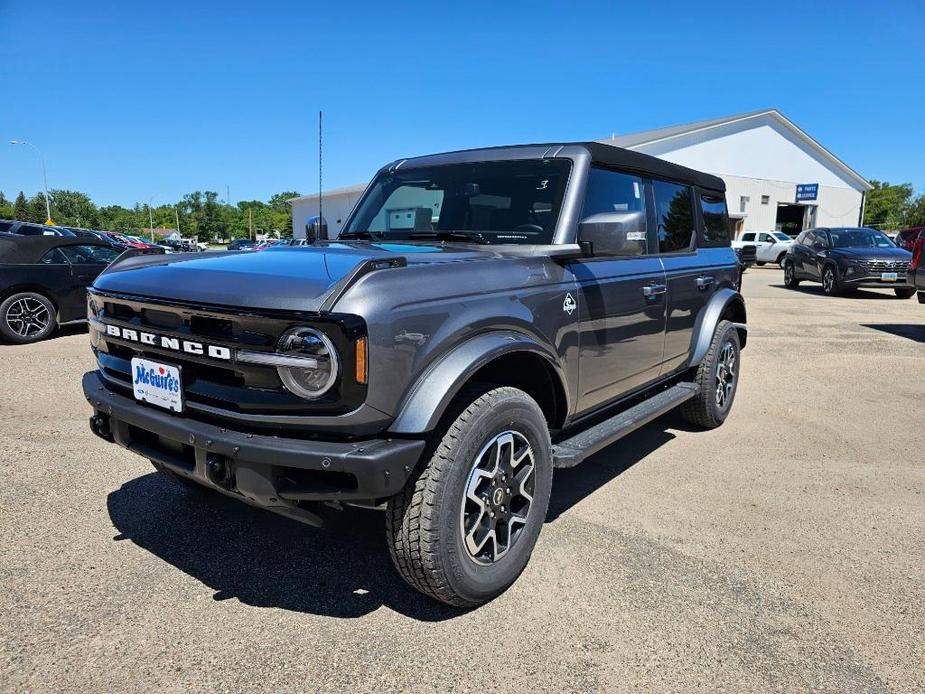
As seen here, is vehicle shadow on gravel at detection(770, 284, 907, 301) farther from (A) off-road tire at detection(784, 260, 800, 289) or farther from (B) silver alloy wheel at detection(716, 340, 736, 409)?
(B) silver alloy wheel at detection(716, 340, 736, 409)

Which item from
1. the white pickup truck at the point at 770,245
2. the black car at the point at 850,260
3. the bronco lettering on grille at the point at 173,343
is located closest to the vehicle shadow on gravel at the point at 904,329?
the black car at the point at 850,260

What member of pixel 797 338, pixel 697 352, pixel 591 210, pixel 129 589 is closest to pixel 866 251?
pixel 797 338

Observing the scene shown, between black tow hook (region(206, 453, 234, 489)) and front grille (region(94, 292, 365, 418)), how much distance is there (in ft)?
0.59

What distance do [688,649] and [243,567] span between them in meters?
1.92

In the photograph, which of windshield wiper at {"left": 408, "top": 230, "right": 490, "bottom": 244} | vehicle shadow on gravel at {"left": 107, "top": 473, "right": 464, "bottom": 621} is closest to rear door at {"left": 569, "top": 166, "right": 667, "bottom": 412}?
windshield wiper at {"left": 408, "top": 230, "right": 490, "bottom": 244}

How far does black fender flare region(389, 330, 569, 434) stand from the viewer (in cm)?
221

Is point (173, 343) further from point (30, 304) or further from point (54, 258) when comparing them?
point (54, 258)

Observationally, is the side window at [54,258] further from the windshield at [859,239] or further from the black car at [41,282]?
the windshield at [859,239]

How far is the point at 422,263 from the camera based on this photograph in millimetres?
2473

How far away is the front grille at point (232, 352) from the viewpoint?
2119 millimetres

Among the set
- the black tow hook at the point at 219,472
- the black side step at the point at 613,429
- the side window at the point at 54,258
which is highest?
the side window at the point at 54,258

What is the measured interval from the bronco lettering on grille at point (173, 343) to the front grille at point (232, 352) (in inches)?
0.5

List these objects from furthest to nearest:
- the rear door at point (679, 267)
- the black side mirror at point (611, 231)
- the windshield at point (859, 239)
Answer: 1. the windshield at point (859, 239)
2. the rear door at point (679, 267)
3. the black side mirror at point (611, 231)

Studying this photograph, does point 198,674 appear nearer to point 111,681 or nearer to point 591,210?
point 111,681
